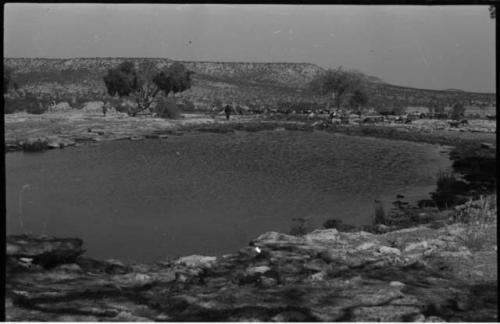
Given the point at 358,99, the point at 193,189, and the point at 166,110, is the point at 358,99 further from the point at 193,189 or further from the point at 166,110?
the point at 193,189

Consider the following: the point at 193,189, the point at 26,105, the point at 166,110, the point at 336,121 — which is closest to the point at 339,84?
the point at 336,121

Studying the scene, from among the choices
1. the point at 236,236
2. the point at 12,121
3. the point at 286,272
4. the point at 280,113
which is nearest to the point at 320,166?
the point at 236,236

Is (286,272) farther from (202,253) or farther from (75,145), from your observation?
(75,145)

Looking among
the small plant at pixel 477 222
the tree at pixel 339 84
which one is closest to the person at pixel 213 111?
the tree at pixel 339 84

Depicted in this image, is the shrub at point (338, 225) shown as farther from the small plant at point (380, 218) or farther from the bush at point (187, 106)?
the bush at point (187, 106)

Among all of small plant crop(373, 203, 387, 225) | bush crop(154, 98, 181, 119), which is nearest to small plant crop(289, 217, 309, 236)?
small plant crop(373, 203, 387, 225)

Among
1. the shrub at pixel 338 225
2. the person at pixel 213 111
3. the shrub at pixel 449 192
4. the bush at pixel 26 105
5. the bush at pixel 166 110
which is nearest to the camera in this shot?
the shrub at pixel 338 225

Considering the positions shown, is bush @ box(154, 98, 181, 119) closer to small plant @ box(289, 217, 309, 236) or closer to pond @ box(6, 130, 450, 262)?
pond @ box(6, 130, 450, 262)
